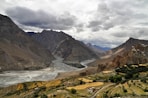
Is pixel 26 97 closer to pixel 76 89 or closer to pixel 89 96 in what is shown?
pixel 76 89

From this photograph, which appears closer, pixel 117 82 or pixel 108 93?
pixel 108 93

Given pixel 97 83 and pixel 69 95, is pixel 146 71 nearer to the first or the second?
pixel 97 83

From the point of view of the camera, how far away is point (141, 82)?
140750mm

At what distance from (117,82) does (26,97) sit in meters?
47.6

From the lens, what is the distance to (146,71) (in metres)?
180

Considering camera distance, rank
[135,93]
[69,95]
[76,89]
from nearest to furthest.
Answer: [135,93] < [69,95] < [76,89]

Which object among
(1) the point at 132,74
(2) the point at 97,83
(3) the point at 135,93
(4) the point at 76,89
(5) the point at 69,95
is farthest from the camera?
(1) the point at 132,74

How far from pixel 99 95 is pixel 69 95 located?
1391 centimetres

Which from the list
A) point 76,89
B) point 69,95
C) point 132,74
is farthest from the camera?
point 132,74

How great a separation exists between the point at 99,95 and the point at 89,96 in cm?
518

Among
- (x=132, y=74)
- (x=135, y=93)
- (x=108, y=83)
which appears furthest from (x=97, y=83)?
(x=135, y=93)

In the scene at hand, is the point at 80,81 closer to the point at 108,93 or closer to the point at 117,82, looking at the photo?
the point at 117,82

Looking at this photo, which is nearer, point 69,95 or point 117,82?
point 69,95

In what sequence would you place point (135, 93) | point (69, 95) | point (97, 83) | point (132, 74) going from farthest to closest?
point (132, 74) < point (97, 83) < point (69, 95) < point (135, 93)
